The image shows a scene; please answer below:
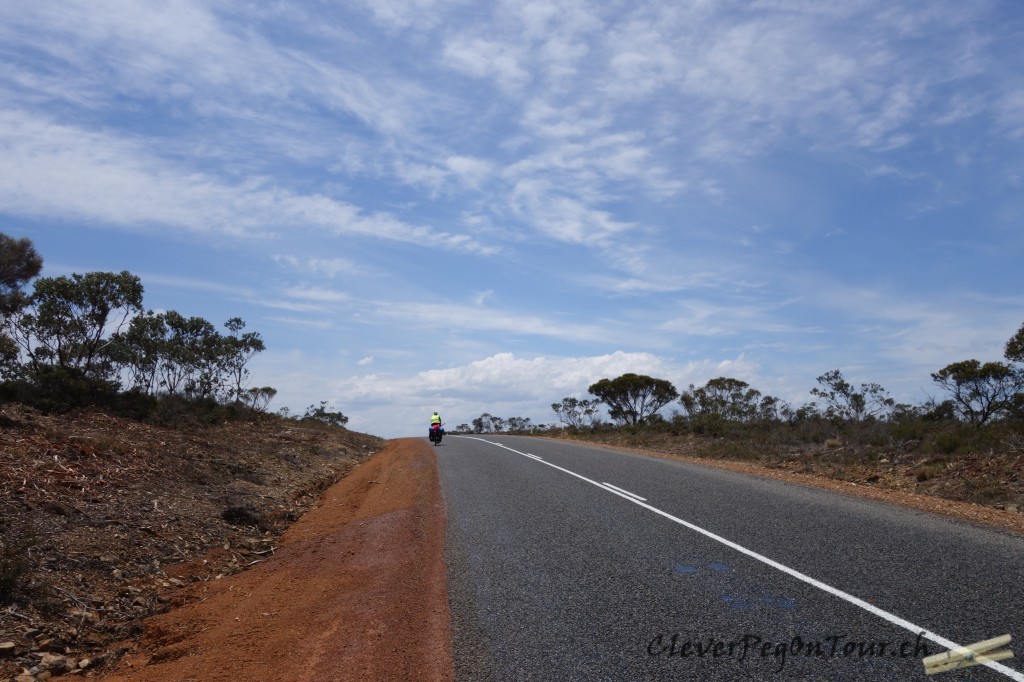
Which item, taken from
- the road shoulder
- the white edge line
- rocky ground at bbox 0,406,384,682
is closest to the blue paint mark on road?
the road shoulder

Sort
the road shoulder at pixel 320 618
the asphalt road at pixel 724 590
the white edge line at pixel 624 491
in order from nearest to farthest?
the asphalt road at pixel 724 590
the road shoulder at pixel 320 618
the white edge line at pixel 624 491

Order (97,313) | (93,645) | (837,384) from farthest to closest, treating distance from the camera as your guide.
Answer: (837,384) < (97,313) < (93,645)

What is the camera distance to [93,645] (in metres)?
5.72

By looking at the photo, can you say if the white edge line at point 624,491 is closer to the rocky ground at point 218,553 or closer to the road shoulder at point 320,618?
the rocky ground at point 218,553

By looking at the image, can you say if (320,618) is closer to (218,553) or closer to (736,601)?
(218,553)

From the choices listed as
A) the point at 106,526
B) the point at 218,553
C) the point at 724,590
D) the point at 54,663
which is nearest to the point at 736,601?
the point at 724,590

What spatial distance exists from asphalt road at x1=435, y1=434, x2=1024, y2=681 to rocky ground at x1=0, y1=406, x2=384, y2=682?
322 centimetres

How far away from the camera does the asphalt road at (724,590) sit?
4535 mm

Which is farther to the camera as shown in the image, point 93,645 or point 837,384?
point 837,384

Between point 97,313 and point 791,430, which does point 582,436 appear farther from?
point 97,313

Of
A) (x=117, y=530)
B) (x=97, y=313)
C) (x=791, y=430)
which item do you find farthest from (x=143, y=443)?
(x=791, y=430)

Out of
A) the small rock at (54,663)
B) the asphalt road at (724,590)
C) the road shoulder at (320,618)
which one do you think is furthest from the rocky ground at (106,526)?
the asphalt road at (724,590)

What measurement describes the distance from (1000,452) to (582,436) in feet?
89.2

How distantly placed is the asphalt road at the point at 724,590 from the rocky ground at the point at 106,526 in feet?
10.6
